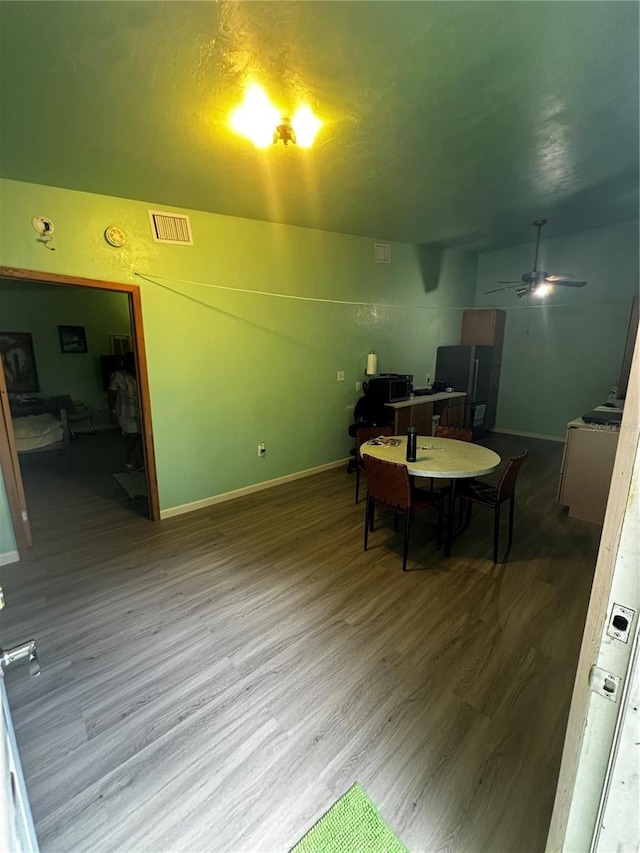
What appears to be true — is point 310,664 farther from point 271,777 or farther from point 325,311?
point 325,311

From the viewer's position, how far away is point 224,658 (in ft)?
6.13

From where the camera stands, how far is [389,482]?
2.53 meters

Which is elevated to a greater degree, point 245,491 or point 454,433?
point 454,433

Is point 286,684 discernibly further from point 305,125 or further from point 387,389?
point 387,389

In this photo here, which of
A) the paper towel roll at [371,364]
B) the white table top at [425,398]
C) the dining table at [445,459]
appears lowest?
the dining table at [445,459]

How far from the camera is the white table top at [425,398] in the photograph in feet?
14.8

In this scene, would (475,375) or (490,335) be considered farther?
(490,335)

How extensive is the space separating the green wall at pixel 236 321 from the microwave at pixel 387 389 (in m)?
0.30

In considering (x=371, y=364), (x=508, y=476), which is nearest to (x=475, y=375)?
(x=371, y=364)

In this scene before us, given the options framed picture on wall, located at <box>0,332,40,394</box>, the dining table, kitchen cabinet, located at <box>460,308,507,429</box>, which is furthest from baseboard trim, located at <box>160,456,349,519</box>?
framed picture on wall, located at <box>0,332,40,394</box>

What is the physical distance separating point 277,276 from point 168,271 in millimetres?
1197

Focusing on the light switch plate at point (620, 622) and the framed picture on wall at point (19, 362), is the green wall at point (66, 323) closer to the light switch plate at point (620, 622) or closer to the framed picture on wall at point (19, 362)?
the framed picture on wall at point (19, 362)

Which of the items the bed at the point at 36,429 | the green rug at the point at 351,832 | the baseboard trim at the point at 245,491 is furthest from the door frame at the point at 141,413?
the green rug at the point at 351,832

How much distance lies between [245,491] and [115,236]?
9.10ft
